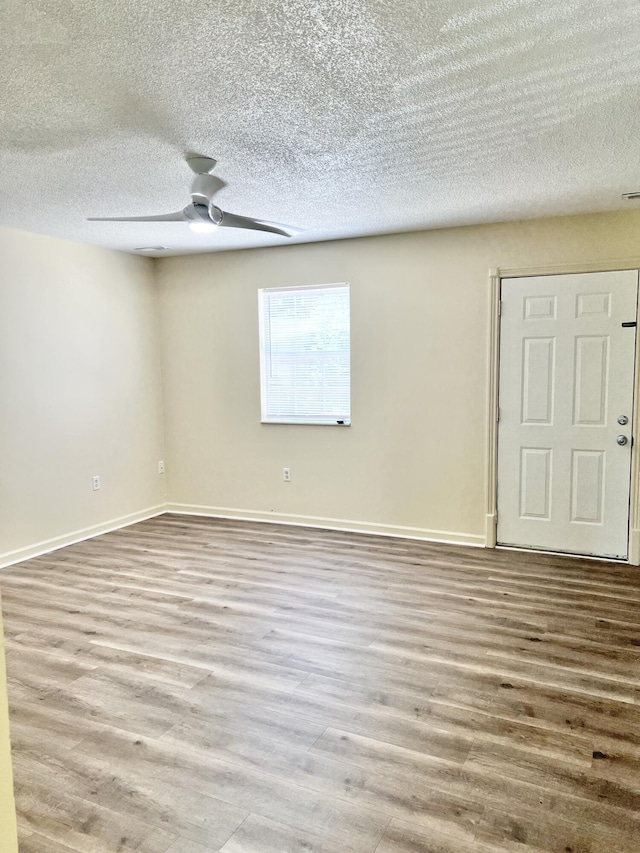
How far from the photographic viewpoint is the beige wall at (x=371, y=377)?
4.34m

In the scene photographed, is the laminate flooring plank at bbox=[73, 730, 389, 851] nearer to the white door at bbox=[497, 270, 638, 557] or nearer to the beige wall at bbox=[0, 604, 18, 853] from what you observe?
the beige wall at bbox=[0, 604, 18, 853]

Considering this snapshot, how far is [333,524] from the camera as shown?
504 centimetres

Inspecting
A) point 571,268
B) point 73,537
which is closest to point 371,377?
point 571,268

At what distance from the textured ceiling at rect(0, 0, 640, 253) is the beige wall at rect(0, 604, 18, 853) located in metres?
1.77

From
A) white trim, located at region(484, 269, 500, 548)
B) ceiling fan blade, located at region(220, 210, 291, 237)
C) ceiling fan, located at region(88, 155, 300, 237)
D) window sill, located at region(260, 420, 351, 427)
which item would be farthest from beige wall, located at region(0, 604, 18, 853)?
window sill, located at region(260, 420, 351, 427)

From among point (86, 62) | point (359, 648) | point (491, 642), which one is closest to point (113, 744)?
point (359, 648)

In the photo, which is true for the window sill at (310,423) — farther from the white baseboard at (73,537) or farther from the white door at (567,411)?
the white baseboard at (73,537)

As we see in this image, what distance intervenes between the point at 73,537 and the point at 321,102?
3941mm

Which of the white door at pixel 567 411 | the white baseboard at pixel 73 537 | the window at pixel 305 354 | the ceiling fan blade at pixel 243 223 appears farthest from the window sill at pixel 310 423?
the ceiling fan blade at pixel 243 223

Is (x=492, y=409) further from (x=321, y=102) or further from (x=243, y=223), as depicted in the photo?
(x=321, y=102)

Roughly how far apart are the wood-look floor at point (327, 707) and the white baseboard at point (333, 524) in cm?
53

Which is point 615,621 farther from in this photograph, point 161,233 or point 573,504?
point 161,233

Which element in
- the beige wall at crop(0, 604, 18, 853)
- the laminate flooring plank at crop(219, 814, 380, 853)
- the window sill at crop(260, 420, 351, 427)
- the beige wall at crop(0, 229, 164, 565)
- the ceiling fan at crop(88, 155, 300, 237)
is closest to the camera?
the beige wall at crop(0, 604, 18, 853)

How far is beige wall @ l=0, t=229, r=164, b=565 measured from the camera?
4227mm
